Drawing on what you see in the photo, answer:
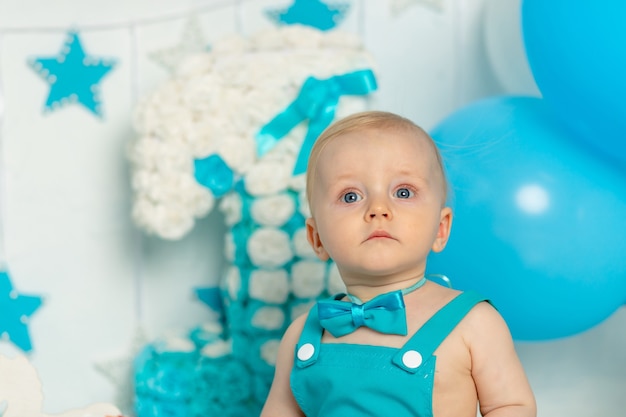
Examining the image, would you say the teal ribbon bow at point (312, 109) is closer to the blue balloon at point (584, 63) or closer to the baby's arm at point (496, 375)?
the blue balloon at point (584, 63)

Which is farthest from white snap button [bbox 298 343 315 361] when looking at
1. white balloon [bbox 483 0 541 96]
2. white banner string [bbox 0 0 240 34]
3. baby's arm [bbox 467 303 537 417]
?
white banner string [bbox 0 0 240 34]

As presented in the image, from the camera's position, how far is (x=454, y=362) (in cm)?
118

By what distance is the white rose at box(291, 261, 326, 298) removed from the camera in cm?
182

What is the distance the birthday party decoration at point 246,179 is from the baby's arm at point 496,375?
67cm

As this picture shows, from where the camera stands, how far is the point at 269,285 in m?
1.84

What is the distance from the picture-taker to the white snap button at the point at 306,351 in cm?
123

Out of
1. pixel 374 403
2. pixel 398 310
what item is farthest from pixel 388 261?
pixel 374 403

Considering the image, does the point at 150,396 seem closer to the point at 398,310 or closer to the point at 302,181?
the point at 302,181

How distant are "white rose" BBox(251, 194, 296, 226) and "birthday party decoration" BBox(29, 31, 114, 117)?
0.52 meters

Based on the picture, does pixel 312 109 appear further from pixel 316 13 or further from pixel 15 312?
pixel 15 312

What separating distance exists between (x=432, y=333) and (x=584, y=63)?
499mm

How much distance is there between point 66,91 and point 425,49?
84 centimetres

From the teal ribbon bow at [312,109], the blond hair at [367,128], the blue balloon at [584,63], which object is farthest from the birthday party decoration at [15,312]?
the blue balloon at [584,63]

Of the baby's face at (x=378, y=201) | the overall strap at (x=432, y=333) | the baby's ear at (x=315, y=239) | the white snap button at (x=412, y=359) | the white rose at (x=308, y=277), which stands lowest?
the white rose at (x=308, y=277)
